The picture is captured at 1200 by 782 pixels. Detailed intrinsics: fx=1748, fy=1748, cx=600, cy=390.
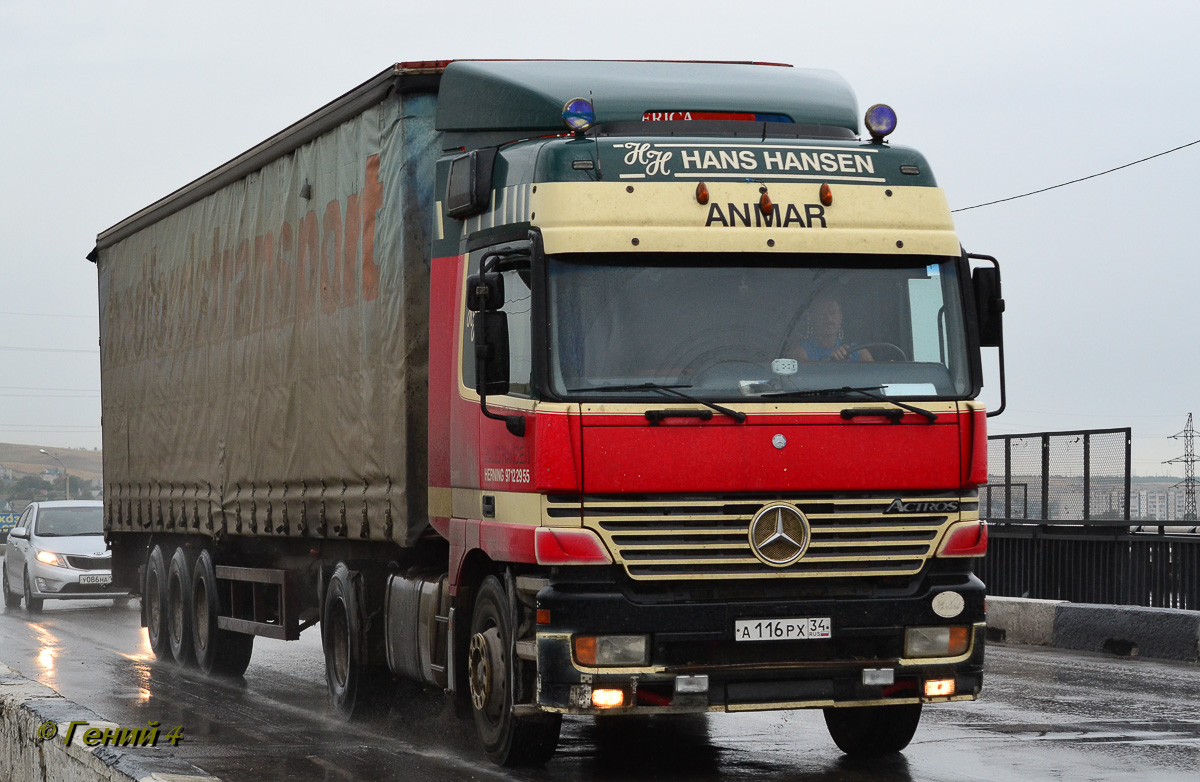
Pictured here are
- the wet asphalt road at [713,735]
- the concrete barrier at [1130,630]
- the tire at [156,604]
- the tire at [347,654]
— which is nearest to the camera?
the wet asphalt road at [713,735]

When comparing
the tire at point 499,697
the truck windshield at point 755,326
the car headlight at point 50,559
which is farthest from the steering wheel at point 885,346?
the car headlight at point 50,559

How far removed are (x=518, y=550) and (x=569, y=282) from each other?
128 cm

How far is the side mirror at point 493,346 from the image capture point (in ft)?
26.9

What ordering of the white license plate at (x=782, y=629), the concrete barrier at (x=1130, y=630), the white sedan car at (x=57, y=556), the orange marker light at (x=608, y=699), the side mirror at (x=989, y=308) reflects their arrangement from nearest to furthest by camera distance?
the orange marker light at (x=608, y=699) → the white license plate at (x=782, y=629) → the side mirror at (x=989, y=308) → the concrete barrier at (x=1130, y=630) → the white sedan car at (x=57, y=556)

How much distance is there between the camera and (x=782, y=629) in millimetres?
8141

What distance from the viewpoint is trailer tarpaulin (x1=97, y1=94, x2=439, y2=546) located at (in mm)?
10328

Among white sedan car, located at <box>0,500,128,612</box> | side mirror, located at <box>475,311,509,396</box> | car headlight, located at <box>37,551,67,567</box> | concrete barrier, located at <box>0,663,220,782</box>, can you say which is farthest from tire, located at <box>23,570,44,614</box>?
side mirror, located at <box>475,311,509,396</box>

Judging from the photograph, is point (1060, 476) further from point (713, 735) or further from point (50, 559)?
point (50, 559)

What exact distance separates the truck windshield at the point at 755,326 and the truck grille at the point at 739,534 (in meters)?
0.51

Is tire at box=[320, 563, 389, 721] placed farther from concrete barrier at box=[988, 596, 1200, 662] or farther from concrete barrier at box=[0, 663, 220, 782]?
concrete barrier at box=[988, 596, 1200, 662]

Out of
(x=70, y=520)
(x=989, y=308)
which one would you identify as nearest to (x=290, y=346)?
(x=989, y=308)

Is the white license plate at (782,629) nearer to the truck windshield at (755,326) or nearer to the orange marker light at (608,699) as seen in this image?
the orange marker light at (608,699)

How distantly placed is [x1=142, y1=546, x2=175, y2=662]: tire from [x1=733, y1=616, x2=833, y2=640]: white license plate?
9180 millimetres

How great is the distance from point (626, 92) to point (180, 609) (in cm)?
833
